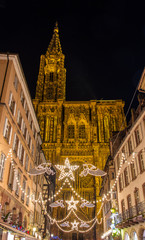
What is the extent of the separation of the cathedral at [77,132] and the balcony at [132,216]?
17148 mm

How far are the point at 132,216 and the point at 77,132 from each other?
93.5ft

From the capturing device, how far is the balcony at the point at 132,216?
1611 cm

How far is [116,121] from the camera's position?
46.3 meters

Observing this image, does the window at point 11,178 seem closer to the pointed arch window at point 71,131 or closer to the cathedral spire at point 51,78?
the pointed arch window at point 71,131

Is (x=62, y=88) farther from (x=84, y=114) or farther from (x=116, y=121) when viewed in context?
(x=116, y=121)

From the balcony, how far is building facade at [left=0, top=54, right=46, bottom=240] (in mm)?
7919

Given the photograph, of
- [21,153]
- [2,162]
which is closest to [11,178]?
[2,162]

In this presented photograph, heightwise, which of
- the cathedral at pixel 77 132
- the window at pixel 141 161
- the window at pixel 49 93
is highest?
the window at pixel 49 93

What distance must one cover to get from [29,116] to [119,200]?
40.5 ft

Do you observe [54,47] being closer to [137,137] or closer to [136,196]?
[137,137]

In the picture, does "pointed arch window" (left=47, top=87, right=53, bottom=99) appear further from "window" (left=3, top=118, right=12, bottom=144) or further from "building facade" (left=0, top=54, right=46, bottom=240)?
"window" (left=3, top=118, right=12, bottom=144)

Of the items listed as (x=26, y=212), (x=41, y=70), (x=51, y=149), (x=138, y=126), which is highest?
(x=41, y=70)

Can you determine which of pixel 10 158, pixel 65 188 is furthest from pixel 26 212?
pixel 65 188

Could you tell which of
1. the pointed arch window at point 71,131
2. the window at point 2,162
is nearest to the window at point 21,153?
the window at point 2,162
